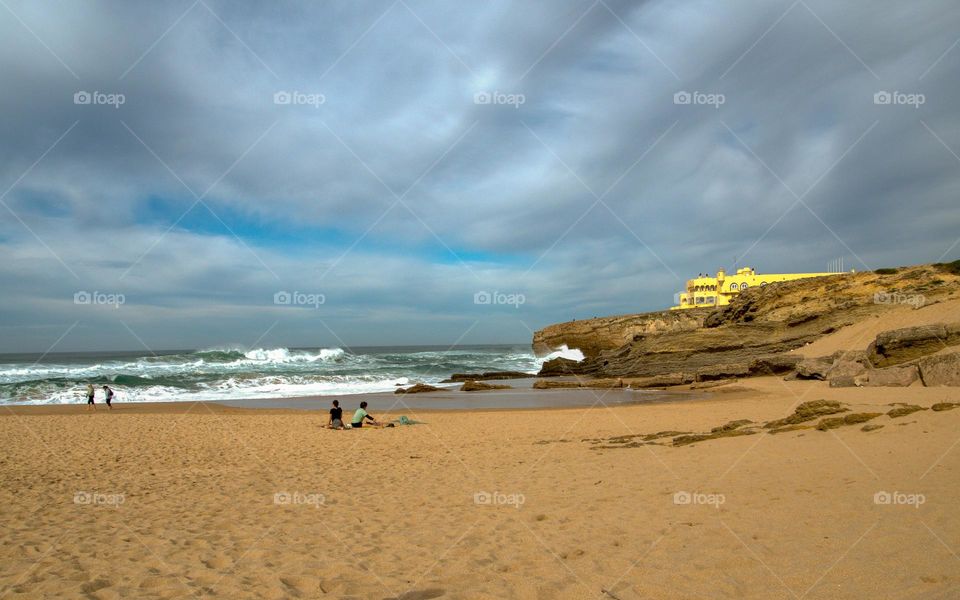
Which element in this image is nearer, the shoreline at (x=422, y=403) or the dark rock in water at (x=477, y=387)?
the shoreline at (x=422, y=403)

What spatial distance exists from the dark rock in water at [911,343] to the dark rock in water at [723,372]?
24.6 ft

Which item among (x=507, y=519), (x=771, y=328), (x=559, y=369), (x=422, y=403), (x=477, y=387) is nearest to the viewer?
(x=507, y=519)

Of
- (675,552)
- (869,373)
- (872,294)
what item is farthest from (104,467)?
(872,294)

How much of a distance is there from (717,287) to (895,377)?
65.8 m

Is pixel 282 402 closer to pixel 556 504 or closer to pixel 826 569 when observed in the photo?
pixel 556 504

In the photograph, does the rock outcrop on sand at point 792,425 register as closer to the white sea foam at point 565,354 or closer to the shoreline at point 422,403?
the shoreline at point 422,403

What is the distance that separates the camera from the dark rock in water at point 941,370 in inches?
476

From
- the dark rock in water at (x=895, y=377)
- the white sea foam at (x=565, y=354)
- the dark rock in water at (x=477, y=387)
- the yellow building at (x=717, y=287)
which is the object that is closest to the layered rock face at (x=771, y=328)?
the dark rock in water at (x=895, y=377)

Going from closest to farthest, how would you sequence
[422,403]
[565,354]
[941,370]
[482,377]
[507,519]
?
[507,519]
[941,370]
[422,403]
[482,377]
[565,354]

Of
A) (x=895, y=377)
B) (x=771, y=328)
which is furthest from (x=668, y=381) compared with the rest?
(x=895, y=377)

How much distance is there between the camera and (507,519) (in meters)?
6.12

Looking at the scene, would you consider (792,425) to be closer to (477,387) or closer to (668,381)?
(668,381)

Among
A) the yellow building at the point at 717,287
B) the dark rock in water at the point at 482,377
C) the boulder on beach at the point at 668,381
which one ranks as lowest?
the dark rock in water at the point at 482,377

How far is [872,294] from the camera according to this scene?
1220 inches
